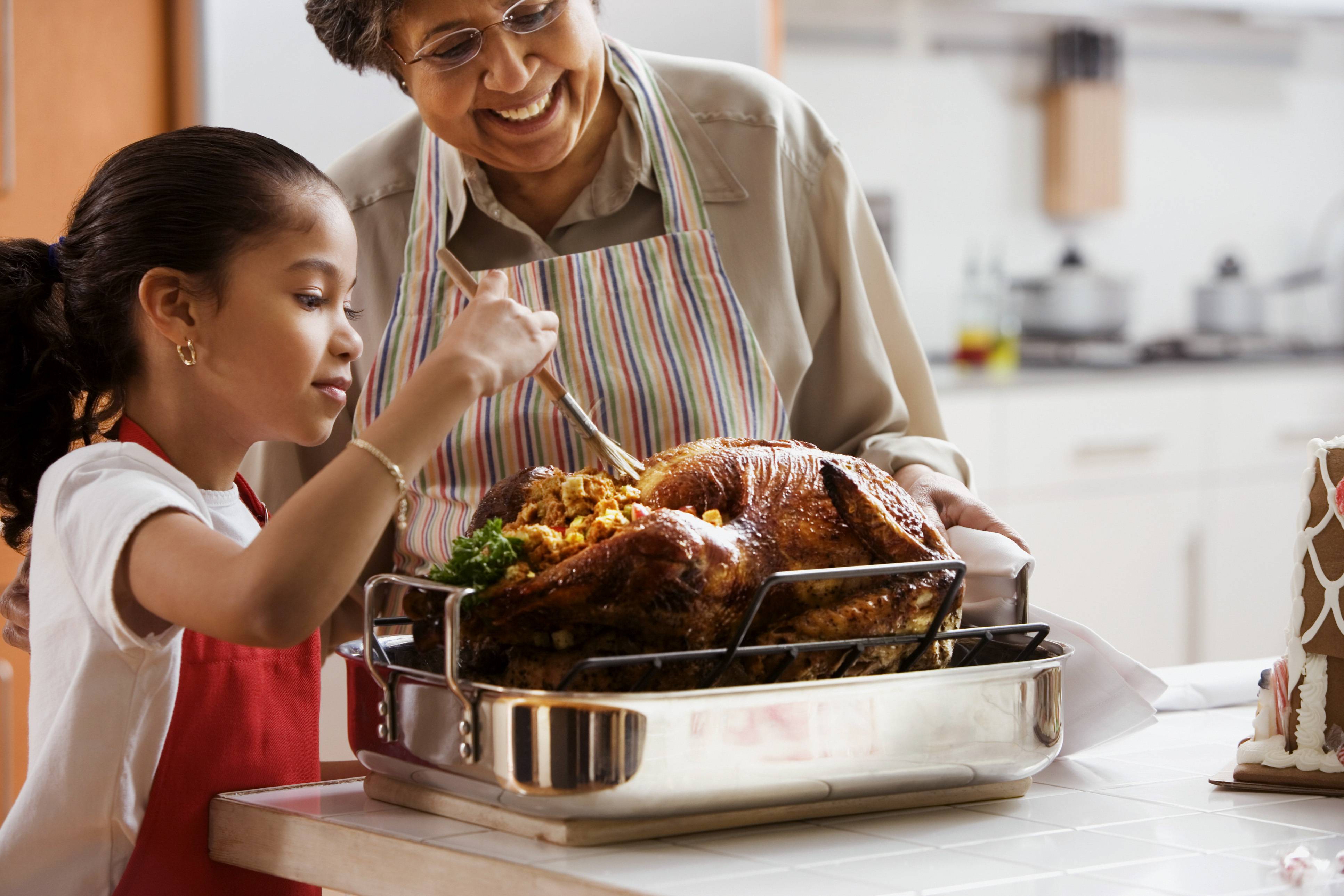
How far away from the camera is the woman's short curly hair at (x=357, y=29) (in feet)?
4.28

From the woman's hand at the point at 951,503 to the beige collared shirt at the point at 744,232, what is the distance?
16 centimetres

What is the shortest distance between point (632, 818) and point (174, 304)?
483 mm

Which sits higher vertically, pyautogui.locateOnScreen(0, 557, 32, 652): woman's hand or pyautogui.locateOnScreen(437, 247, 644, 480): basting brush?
pyautogui.locateOnScreen(437, 247, 644, 480): basting brush

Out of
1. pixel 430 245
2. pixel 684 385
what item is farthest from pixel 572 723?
pixel 430 245

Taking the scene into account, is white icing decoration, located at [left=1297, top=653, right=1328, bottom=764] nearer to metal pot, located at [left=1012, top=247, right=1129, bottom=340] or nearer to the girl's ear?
the girl's ear

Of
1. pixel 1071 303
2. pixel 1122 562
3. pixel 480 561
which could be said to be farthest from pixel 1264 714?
pixel 1071 303

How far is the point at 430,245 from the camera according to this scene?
1.45m

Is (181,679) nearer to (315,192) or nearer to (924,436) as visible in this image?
(315,192)

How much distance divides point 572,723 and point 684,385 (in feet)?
2.19

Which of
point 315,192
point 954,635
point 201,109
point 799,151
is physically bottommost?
point 954,635

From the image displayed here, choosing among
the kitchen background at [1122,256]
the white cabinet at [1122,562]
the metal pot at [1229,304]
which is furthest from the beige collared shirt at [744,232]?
the metal pot at [1229,304]

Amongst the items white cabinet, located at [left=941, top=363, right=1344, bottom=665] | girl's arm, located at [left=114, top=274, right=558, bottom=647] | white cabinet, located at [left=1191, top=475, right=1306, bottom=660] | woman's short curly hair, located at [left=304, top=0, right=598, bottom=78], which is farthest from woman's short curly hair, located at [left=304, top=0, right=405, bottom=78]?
white cabinet, located at [left=1191, top=475, right=1306, bottom=660]

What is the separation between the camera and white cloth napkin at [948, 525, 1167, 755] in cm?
102

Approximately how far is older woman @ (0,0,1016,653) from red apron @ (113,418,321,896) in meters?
0.34
